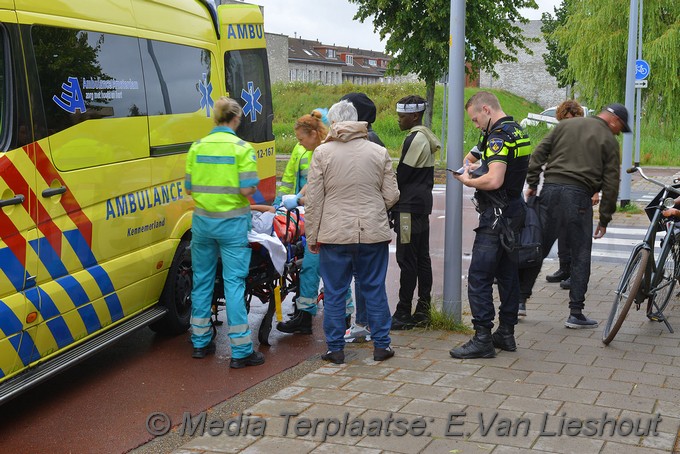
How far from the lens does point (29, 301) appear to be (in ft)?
15.7

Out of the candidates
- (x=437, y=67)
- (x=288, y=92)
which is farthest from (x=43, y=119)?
(x=288, y=92)

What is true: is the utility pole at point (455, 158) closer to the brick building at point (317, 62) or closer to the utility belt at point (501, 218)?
the utility belt at point (501, 218)

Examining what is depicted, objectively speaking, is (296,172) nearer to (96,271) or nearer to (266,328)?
(266,328)

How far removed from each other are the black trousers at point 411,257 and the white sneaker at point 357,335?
0.46 meters

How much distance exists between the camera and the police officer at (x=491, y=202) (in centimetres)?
588

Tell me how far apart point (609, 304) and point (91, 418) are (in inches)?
198

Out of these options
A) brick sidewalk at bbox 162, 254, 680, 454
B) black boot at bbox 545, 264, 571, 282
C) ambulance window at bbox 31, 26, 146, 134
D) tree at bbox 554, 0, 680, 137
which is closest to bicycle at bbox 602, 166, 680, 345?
brick sidewalk at bbox 162, 254, 680, 454

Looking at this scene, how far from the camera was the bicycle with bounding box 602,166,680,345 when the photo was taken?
643 cm

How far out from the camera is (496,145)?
5.85 metres

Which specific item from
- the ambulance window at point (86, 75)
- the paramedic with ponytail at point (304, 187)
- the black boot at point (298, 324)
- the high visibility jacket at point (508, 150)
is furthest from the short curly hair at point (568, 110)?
the ambulance window at point (86, 75)

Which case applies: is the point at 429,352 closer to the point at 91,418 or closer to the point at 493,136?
the point at 493,136

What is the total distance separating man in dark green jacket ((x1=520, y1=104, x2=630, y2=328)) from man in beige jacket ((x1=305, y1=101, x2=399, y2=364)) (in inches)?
71.7

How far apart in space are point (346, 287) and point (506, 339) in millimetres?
1289

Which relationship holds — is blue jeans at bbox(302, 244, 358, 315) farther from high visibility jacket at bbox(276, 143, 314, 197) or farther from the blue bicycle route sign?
the blue bicycle route sign
